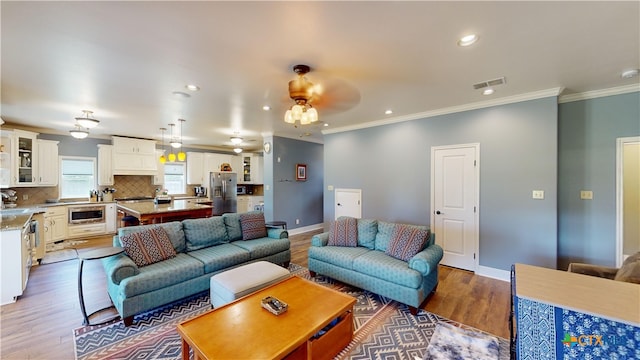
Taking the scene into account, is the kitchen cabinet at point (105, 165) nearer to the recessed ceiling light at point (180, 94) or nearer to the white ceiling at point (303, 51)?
the white ceiling at point (303, 51)

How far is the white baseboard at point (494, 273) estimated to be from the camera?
3629 mm

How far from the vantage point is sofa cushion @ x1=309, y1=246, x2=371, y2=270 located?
10.4ft

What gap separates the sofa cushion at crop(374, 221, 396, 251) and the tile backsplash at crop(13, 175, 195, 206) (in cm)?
681

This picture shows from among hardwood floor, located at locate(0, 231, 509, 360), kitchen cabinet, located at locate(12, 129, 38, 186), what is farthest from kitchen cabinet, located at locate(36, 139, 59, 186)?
hardwood floor, located at locate(0, 231, 509, 360)

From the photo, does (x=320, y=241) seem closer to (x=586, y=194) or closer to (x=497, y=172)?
(x=497, y=172)

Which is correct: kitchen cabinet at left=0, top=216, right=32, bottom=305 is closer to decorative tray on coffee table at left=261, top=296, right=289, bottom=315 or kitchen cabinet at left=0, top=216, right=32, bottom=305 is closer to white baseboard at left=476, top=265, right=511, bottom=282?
decorative tray on coffee table at left=261, top=296, right=289, bottom=315

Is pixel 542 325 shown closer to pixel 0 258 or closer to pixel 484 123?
pixel 484 123

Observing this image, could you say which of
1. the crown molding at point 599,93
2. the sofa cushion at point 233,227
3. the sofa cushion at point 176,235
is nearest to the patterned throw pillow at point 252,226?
the sofa cushion at point 233,227

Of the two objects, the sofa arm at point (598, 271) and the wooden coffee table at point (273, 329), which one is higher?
the sofa arm at point (598, 271)

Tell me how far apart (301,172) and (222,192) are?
9.59 feet

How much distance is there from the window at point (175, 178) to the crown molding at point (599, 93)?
29.5ft

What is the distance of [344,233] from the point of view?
3.64 m

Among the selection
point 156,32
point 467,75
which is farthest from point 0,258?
point 467,75

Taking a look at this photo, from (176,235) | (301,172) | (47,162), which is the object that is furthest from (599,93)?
(47,162)
